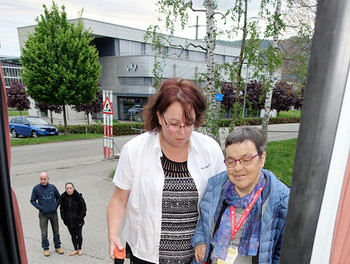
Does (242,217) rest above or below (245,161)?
below

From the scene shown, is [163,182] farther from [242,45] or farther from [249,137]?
[242,45]

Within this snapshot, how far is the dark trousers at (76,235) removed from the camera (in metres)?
4.36

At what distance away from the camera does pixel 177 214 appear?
1.74m

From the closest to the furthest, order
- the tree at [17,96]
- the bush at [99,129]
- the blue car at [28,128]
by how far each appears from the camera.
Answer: the blue car at [28,128] < the bush at [99,129] < the tree at [17,96]

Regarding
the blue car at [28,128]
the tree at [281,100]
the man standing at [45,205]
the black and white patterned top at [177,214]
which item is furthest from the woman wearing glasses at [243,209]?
the tree at [281,100]

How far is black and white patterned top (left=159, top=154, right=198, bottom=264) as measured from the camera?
1731mm

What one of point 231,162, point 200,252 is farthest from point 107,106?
point 231,162

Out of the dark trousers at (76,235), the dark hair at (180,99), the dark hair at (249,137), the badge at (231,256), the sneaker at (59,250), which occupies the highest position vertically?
the dark hair at (180,99)

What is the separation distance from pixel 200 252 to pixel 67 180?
7.71m

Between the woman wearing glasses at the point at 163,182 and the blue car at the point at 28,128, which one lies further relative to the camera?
the blue car at the point at 28,128

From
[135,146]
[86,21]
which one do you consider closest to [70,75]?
[86,21]

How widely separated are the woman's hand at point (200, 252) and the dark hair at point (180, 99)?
78cm

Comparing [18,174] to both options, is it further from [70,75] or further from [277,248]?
[277,248]

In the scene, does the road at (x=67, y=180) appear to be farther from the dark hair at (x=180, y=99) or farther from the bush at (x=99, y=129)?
the dark hair at (x=180, y=99)
